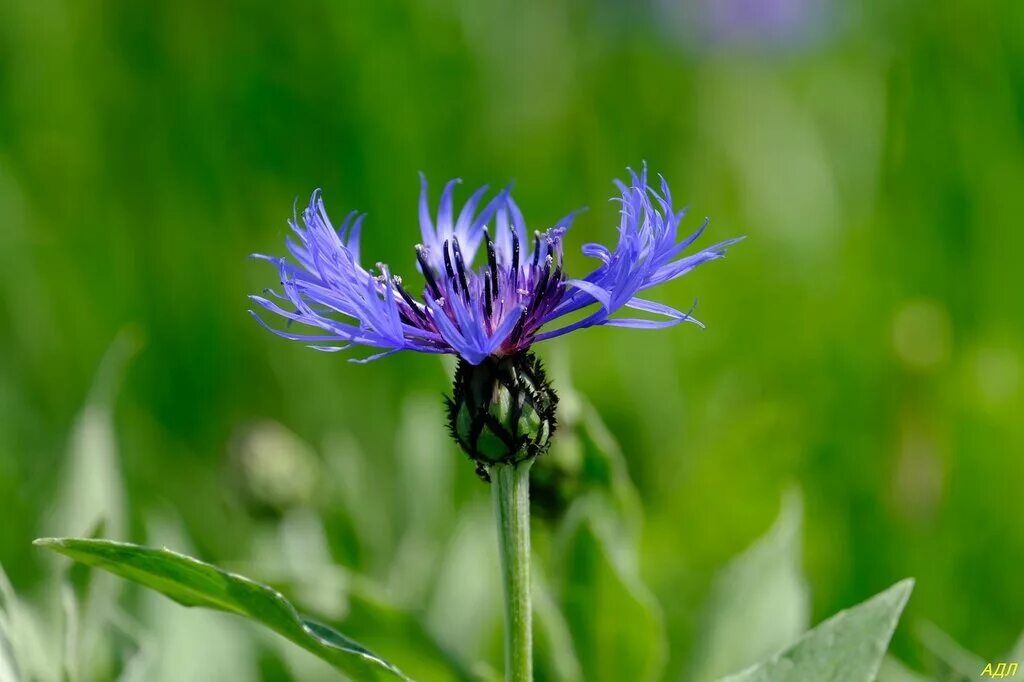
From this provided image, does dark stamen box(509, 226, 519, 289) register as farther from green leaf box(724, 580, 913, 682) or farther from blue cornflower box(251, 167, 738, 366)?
green leaf box(724, 580, 913, 682)

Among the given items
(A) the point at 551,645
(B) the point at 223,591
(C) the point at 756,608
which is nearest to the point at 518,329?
(B) the point at 223,591


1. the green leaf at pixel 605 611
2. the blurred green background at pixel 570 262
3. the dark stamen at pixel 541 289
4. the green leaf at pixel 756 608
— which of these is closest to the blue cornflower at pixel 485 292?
the dark stamen at pixel 541 289

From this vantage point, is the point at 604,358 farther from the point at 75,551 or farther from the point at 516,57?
the point at 75,551

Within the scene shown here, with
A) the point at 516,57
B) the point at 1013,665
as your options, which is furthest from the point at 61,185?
the point at 1013,665

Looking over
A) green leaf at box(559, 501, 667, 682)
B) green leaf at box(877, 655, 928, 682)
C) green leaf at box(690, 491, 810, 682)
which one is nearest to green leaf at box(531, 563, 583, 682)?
green leaf at box(559, 501, 667, 682)

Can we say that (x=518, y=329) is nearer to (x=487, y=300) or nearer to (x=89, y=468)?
(x=487, y=300)
